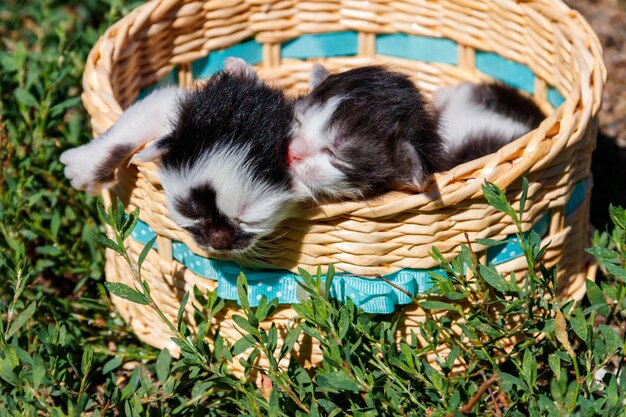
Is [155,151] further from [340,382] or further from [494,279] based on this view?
[494,279]

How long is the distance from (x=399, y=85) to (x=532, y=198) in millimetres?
558

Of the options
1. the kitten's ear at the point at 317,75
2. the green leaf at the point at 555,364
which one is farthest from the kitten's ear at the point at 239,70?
the green leaf at the point at 555,364

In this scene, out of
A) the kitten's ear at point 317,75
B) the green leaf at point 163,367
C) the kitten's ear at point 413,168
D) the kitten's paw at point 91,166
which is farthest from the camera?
the kitten's ear at point 317,75

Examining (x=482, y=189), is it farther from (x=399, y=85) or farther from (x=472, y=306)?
(x=399, y=85)

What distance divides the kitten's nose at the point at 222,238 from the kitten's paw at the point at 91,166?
→ 1.80ft

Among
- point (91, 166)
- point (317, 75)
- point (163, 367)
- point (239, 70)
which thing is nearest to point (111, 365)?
point (163, 367)

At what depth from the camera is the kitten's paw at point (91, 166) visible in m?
2.64

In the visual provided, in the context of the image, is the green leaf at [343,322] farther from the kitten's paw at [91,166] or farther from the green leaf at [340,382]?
the kitten's paw at [91,166]

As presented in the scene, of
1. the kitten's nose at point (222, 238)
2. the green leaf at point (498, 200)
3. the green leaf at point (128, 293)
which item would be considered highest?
the green leaf at point (498, 200)

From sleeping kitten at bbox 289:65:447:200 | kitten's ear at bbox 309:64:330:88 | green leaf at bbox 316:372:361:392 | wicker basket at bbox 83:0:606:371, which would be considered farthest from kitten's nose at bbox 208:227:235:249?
kitten's ear at bbox 309:64:330:88

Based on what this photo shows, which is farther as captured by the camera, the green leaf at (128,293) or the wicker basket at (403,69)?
the wicker basket at (403,69)

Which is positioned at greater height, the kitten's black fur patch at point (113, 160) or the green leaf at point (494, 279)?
the green leaf at point (494, 279)

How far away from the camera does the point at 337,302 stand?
232cm

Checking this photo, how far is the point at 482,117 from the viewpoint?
10.8ft
